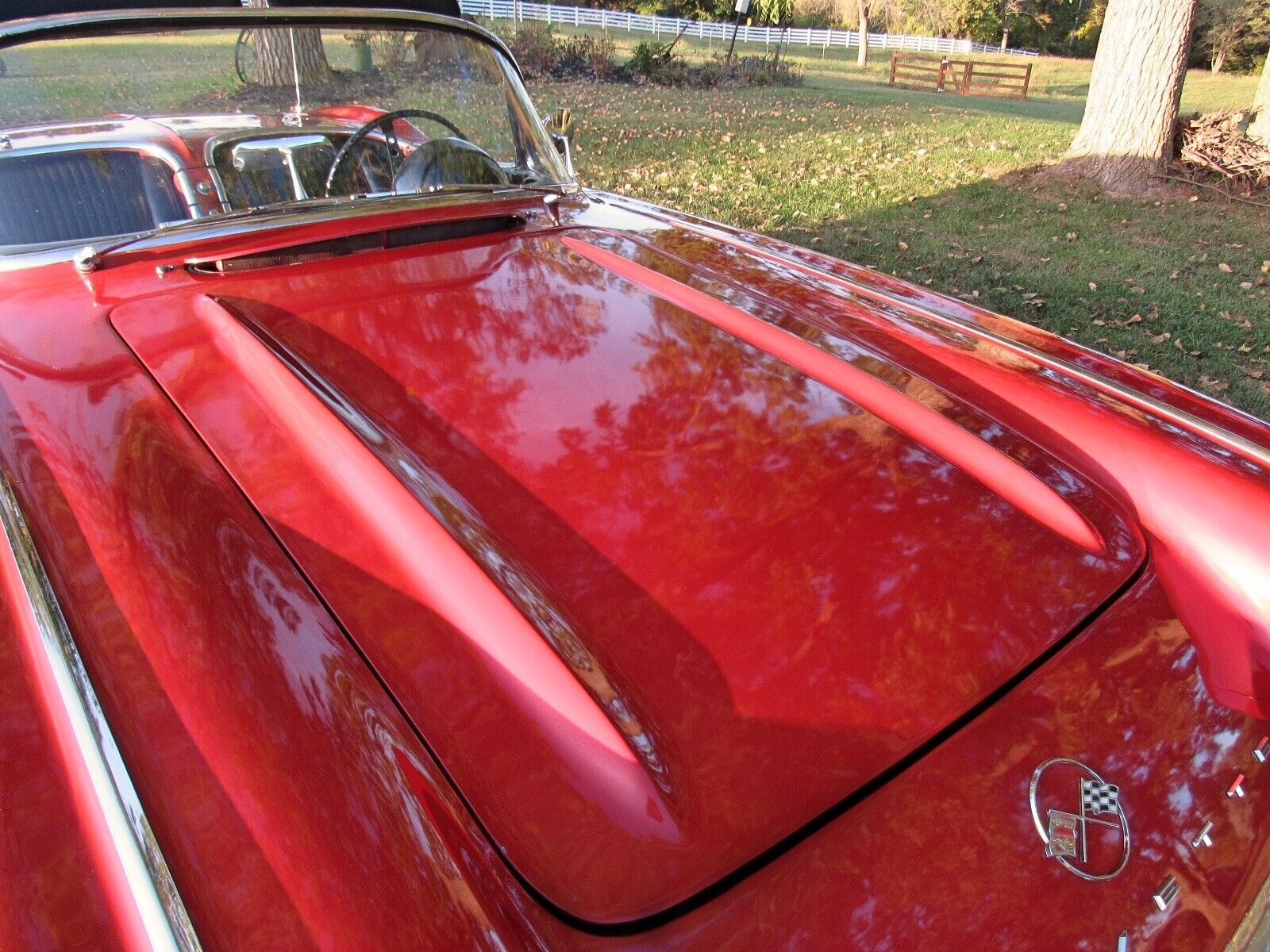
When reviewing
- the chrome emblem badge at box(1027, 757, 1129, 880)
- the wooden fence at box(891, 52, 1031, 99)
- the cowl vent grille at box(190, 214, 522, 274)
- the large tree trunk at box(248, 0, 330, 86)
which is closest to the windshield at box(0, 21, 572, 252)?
the large tree trunk at box(248, 0, 330, 86)

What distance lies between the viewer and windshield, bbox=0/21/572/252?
1.87 m

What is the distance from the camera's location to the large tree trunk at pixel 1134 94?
661cm

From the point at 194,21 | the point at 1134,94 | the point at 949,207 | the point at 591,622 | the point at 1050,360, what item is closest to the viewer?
the point at 591,622

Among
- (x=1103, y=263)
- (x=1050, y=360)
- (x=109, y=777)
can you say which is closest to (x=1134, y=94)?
(x=1103, y=263)

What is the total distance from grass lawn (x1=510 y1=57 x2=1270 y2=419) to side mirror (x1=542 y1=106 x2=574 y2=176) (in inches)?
114

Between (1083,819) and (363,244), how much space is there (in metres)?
1.65

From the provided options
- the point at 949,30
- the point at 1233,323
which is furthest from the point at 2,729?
the point at 949,30

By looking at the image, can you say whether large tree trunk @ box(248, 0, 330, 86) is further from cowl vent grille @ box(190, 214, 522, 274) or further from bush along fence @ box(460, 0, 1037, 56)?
bush along fence @ box(460, 0, 1037, 56)

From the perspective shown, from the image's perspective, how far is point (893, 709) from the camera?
3.25 feet

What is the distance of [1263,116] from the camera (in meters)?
7.30

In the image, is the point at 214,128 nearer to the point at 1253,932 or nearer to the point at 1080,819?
the point at 1080,819

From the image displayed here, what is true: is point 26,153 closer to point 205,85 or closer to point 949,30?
point 205,85

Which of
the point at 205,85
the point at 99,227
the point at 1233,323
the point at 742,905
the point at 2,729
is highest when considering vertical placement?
the point at 205,85

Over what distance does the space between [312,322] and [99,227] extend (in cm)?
65
